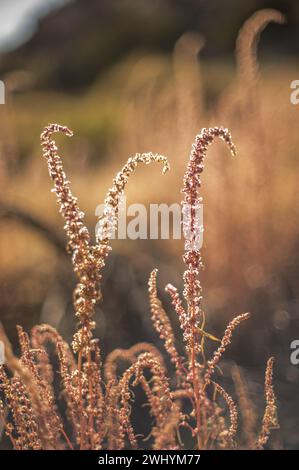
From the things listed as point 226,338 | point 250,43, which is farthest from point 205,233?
point 226,338

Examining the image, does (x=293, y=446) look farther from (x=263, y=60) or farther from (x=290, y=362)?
(x=263, y=60)

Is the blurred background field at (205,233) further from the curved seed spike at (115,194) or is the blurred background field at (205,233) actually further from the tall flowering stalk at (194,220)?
the curved seed spike at (115,194)

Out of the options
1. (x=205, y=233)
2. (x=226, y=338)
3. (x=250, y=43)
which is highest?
(x=250, y=43)

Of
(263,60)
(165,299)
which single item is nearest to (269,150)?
(165,299)

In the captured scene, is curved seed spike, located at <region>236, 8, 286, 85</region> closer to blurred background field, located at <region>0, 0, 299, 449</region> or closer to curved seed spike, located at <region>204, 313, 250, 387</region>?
blurred background field, located at <region>0, 0, 299, 449</region>

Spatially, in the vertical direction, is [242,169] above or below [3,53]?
below

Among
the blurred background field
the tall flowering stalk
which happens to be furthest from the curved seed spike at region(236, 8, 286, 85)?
the tall flowering stalk

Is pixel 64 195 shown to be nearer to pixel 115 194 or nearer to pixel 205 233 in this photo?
pixel 115 194

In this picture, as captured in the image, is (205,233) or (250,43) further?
(205,233)

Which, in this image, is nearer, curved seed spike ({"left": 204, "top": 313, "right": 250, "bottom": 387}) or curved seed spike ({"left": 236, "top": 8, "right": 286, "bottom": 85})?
curved seed spike ({"left": 204, "top": 313, "right": 250, "bottom": 387})

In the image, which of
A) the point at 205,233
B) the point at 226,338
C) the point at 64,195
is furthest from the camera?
the point at 205,233

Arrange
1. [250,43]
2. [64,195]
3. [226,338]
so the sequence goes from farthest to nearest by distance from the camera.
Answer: [250,43]
[226,338]
[64,195]
